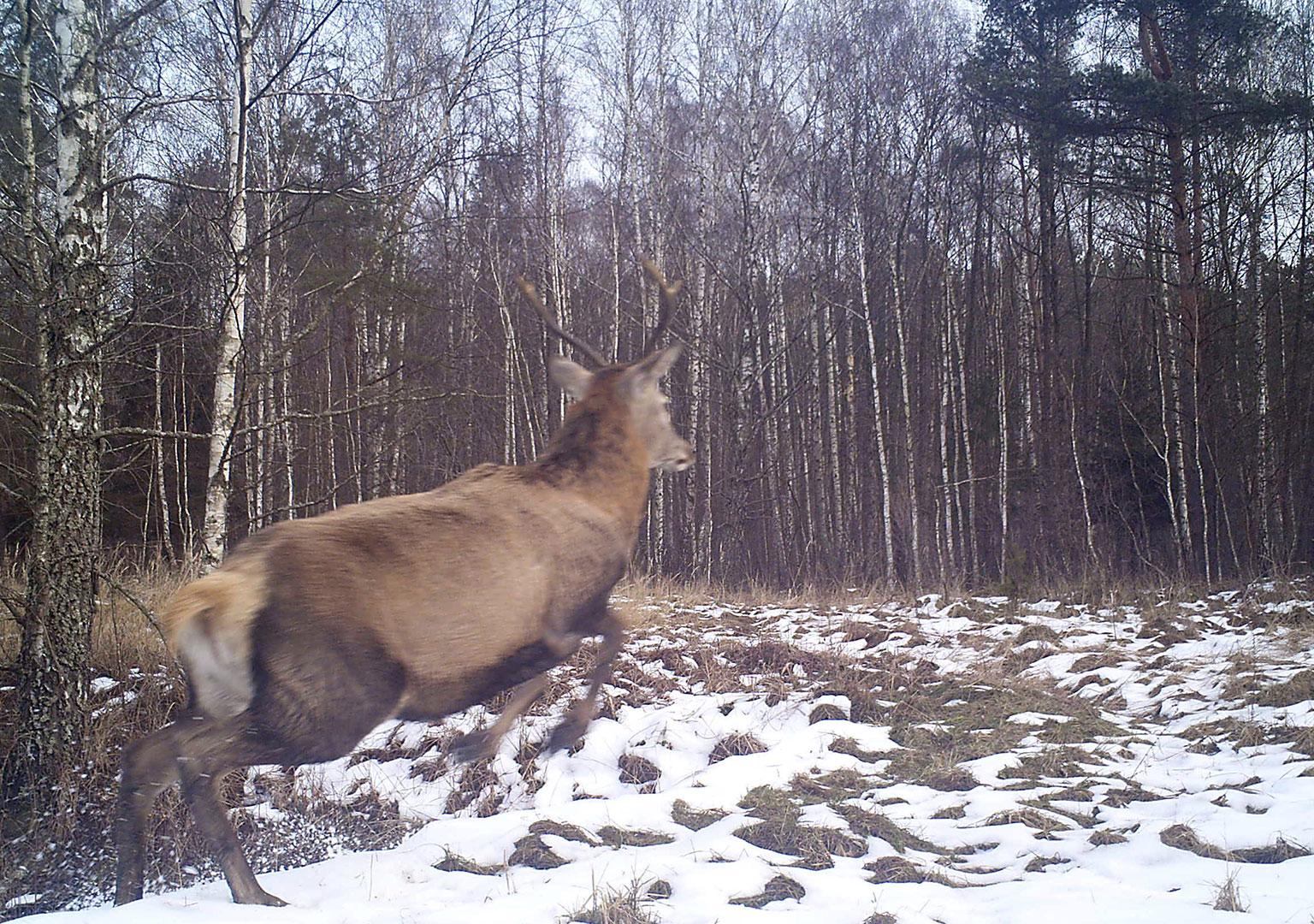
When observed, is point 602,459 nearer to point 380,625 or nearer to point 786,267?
point 380,625

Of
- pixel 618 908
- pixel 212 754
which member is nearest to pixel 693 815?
pixel 618 908

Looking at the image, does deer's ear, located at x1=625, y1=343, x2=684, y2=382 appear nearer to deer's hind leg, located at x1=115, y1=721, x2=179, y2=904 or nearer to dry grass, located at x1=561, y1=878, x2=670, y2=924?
deer's hind leg, located at x1=115, y1=721, x2=179, y2=904

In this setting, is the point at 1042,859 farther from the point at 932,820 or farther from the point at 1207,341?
the point at 1207,341

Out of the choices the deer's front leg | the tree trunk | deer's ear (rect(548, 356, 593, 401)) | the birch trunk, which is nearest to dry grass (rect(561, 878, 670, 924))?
the deer's front leg

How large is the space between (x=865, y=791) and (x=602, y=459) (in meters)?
3.95

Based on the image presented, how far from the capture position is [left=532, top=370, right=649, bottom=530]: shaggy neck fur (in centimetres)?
288

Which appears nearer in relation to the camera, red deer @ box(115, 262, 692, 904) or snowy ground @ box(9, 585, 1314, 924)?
red deer @ box(115, 262, 692, 904)

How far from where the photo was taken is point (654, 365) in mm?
2902

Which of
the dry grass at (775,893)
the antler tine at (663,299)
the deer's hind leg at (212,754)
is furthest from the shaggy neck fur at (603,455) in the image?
the dry grass at (775,893)

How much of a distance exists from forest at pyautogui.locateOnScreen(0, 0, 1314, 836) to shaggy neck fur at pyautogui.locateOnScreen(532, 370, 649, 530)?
3.64 metres

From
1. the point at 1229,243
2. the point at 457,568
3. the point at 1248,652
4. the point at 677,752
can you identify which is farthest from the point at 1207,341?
the point at 457,568

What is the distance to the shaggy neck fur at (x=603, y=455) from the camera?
288 cm

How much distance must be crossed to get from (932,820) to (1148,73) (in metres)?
15.7

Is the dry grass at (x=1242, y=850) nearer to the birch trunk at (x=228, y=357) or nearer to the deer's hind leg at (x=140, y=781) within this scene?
the deer's hind leg at (x=140, y=781)
